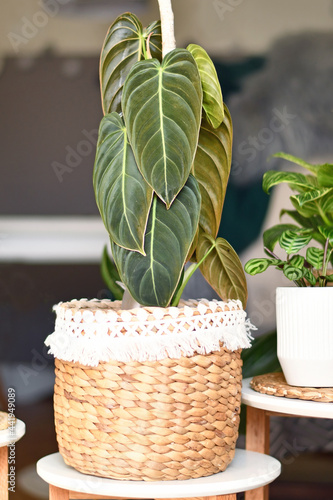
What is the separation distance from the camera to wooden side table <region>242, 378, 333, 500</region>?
4.01 ft

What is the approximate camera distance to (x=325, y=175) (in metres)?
1.43

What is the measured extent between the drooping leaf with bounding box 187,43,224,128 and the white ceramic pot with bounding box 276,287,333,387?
0.38 meters

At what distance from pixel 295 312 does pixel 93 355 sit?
1.47ft

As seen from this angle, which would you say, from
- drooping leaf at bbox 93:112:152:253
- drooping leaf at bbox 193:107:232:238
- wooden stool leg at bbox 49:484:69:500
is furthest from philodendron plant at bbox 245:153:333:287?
wooden stool leg at bbox 49:484:69:500

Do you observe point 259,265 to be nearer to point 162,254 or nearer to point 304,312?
point 304,312

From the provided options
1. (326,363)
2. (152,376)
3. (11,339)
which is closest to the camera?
(152,376)

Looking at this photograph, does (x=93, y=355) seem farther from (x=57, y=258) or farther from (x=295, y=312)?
(x=57, y=258)

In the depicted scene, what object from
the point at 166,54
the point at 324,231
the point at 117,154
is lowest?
the point at 324,231

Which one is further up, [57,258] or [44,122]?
[44,122]

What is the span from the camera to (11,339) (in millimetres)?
1903

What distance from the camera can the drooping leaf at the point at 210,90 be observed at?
1.20 metres

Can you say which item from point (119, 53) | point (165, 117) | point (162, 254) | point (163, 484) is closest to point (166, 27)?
point (119, 53)

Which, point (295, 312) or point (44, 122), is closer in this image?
point (295, 312)

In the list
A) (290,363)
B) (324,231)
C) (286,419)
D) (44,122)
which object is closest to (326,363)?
(290,363)
